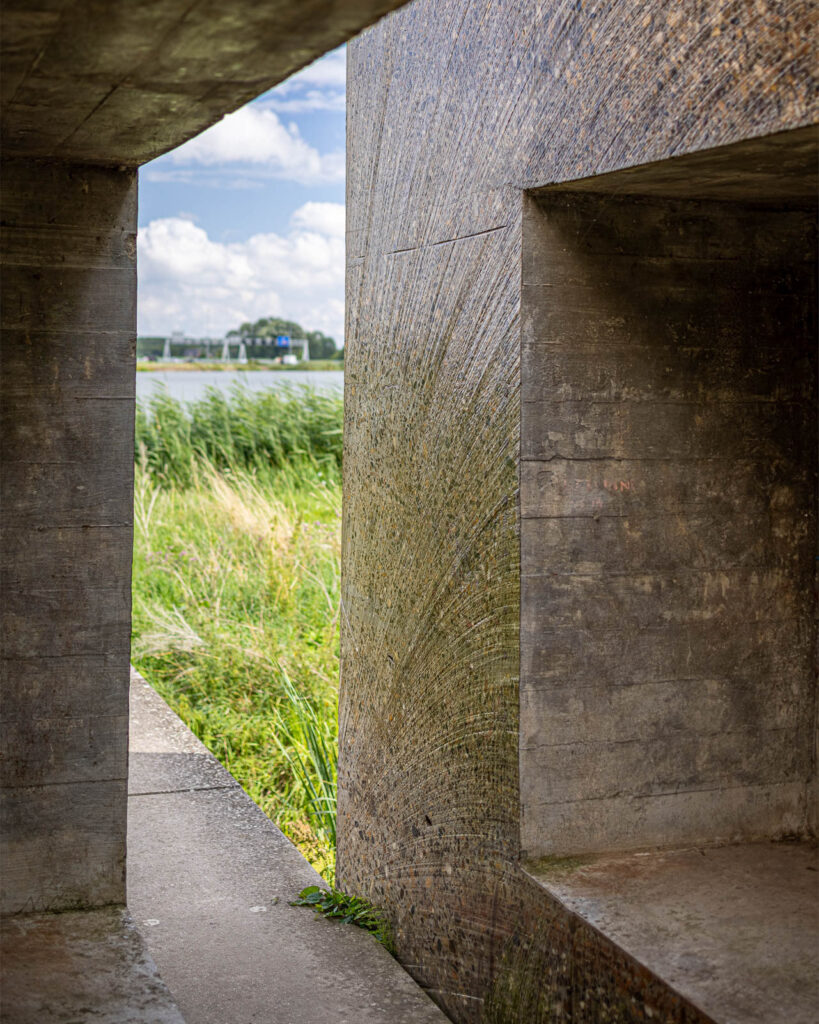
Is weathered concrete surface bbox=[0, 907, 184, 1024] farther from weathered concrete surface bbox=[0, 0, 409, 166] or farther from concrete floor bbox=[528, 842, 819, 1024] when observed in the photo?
weathered concrete surface bbox=[0, 0, 409, 166]

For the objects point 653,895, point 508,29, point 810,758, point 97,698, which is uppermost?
point 508,29

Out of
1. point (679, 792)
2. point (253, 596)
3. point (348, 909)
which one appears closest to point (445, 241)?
point (679, 792)

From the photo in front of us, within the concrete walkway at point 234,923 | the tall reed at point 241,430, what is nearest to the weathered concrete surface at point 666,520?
the concrete walkway at point 234,923

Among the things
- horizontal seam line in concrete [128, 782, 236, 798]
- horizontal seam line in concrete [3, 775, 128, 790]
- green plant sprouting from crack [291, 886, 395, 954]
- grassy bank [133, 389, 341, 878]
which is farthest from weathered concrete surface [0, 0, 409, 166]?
grassy bank [133, 389, 341, 878]

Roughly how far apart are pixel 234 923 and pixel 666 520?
1.91 metres

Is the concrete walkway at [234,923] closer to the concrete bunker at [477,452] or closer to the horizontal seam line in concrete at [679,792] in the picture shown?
the concrete bunker at [477,452]

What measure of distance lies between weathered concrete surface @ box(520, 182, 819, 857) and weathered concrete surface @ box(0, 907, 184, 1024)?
1026mm

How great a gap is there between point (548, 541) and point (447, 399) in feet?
1.91

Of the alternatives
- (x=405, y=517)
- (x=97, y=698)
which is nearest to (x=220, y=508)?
(x=405, y=517)

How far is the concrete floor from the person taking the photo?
7.70 ft

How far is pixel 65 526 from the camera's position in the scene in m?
2.81

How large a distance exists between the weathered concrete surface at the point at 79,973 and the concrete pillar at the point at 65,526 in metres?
0.10

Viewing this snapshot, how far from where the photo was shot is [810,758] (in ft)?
10.4

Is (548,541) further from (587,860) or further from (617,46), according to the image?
(617,46)
